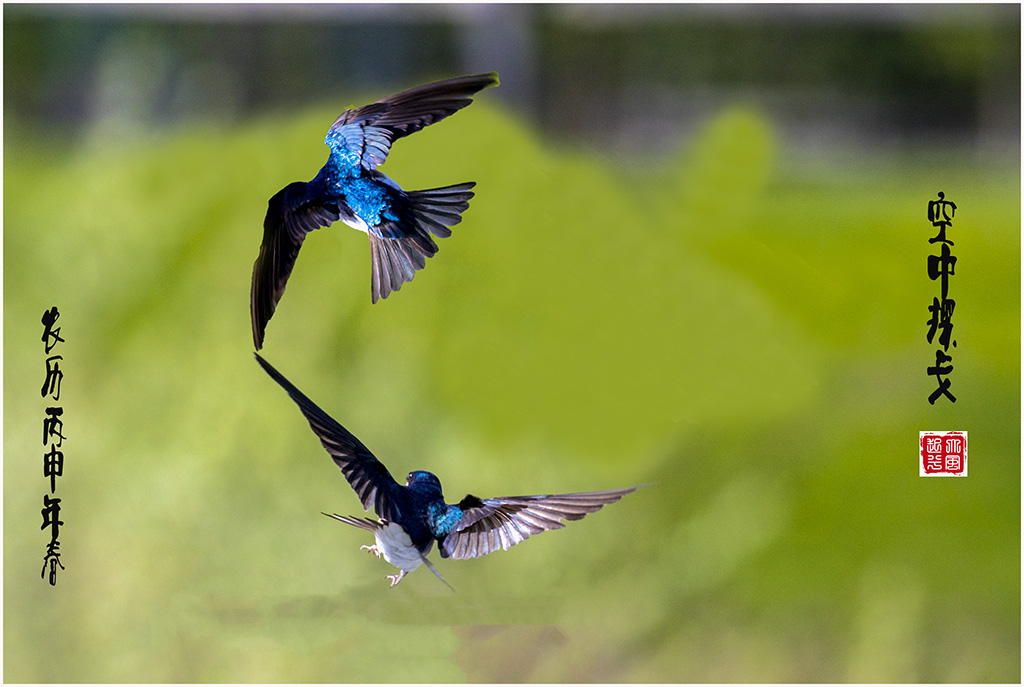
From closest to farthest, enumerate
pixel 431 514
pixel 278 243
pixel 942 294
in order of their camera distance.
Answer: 1. pixel 278 243
2. pixel 431 514
3. pixel 942 294

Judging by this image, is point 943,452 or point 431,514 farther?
point 943,452

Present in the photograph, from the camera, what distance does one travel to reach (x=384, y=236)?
1079 mm

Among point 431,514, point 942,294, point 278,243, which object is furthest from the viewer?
point 942,294

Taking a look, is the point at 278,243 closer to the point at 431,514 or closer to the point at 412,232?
the point at 412,232

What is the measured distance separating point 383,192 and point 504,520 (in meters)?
0.42

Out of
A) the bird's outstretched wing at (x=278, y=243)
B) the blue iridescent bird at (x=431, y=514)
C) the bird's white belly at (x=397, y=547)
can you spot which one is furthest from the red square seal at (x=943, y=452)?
the bird's outstretched wing at (x=278, y=243)

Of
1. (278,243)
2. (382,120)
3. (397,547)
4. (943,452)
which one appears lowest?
(397,547)

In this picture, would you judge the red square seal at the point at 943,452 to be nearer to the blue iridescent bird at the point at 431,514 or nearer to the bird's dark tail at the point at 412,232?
the blue iridescent bird at the point at 431,514

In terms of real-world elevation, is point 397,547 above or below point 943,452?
below

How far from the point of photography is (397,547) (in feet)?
3.57

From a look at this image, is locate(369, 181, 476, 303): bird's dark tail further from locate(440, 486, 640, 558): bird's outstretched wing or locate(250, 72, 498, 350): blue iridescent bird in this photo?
locate(440, 486, 640, 558): bird's outstretched wing

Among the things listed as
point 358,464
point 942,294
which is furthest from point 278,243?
point 942,294

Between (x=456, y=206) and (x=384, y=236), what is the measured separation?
94mm

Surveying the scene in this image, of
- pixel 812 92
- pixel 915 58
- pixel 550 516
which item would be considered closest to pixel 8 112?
pixel 550 516
